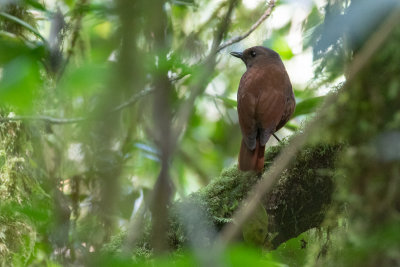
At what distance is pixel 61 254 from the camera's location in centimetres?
358

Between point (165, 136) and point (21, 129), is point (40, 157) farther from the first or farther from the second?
point (165, 136)

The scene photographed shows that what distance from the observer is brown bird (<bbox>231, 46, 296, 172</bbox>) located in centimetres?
299

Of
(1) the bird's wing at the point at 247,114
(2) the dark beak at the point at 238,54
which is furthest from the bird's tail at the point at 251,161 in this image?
(2) the dark beak at the point at 238,54

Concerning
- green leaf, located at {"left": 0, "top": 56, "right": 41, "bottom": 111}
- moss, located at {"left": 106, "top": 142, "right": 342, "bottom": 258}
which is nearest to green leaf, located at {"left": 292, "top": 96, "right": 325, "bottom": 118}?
moss, located at {"left": 106, "top": 142, "right": 342, "bottom": 258}

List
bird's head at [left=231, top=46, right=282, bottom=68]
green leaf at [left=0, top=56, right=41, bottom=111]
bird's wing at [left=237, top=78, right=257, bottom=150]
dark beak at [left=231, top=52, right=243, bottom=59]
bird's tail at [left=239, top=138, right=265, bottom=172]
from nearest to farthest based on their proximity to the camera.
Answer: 1. green leaf at [left=0, top=56, right=41, bottom=111]
2. bird's tail at [left=239, top=138, right=265, bottom=172]
3. bird's wing at [left=237, top=78, right=257, bottom=150]
4. bird's head at [left=231, top=46, right=282, bottom=68]
5. dark beak at [left=231, top=52, right=243, bottom=59]

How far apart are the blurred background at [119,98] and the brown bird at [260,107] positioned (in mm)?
202

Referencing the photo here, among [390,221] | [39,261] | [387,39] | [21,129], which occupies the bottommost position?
[390,221]

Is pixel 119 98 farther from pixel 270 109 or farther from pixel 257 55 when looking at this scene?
pixel 257 55

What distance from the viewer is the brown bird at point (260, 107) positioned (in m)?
2.99

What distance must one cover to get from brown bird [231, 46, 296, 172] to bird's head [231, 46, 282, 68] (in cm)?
13

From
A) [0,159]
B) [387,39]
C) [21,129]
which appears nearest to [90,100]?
[21,129]

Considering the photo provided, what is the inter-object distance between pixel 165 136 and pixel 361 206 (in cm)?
55

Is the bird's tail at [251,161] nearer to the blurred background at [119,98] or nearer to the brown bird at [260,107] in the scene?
the brown bird at [260,107]

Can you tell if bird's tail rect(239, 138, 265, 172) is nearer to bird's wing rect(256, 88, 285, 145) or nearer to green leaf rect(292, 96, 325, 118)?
bird's wing rect(256, 88, 285, 145)
